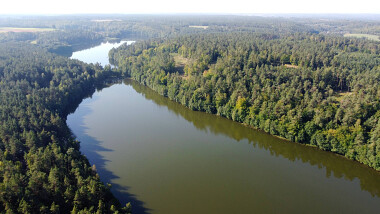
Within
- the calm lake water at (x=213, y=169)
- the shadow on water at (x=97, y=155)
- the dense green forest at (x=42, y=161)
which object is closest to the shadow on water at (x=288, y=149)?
the calm lake water at (x=213, y=169)

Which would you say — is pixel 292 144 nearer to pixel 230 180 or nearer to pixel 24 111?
pixel 230 180

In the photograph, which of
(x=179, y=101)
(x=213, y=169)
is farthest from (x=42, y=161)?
(x=179, y=101)

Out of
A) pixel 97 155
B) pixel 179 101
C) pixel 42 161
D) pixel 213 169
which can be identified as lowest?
pixel 213 169

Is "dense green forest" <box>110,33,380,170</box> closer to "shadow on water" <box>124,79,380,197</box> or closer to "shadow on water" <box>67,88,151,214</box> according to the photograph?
"shadow on water" <box>124,79,380,197</box>

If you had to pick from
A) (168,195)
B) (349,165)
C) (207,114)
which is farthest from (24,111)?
(349,165)

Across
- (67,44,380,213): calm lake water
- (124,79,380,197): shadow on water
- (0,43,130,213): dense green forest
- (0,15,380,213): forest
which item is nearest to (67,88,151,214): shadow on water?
(67,44,380,213): calm lake water

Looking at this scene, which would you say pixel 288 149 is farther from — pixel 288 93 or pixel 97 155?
pixel 97 155
